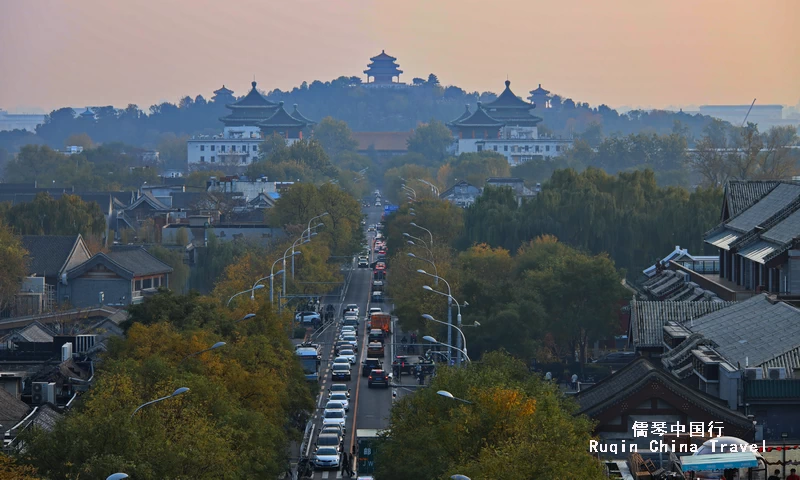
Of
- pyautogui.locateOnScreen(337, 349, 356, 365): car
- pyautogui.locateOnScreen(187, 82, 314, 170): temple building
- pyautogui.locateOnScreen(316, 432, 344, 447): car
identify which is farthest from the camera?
pyautogui.locateOnScreen(187, 82, 314, 170): temple building

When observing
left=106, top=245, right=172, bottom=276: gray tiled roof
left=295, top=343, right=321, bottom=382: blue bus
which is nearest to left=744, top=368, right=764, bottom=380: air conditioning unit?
left=295, top=343, right=321, bottom=382: blue bus

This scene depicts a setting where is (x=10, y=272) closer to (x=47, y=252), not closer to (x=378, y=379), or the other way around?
(x=47, y=252)

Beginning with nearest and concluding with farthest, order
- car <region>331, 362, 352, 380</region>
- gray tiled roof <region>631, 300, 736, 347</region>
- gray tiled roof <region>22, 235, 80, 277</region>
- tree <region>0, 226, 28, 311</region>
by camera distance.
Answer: gray tiled roof <region>631, 300, 736, 347</region> → car <region>331, 362, 352, 380</region> → tree <region>0, 226, 28, 311</region> → gray tiled roof <region>22, 235, 80, 277</region>

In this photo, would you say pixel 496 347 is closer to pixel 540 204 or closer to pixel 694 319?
pixel 694 319

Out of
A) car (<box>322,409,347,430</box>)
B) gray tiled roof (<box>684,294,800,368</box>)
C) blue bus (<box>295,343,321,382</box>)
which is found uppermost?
gray tiled roof (<box>684,294,800,368</box>)

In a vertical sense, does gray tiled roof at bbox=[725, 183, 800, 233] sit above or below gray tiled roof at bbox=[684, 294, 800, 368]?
above

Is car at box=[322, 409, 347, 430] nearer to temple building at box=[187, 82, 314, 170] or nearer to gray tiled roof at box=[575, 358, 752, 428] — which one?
gray tiled roof at box=[575, 358, 752, 428]

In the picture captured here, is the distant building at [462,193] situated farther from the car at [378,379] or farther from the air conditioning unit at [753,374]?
the air conditioning unit at [753,374]
